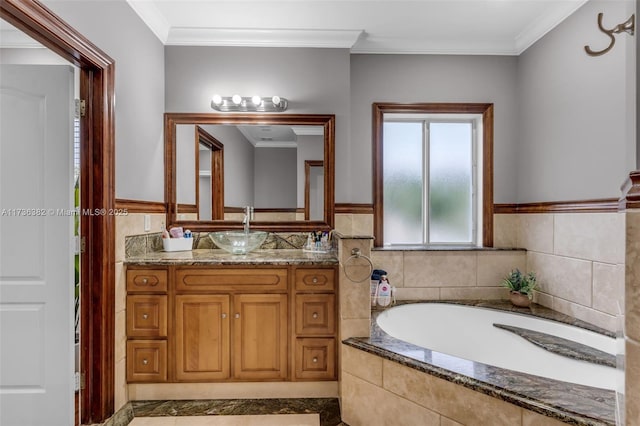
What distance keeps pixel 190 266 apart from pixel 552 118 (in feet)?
8.92

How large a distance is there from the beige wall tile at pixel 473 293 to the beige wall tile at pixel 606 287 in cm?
70

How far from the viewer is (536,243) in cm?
264

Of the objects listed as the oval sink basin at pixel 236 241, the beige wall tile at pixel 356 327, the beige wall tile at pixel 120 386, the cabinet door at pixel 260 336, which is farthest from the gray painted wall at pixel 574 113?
the beige wall tile at pixel 120 386

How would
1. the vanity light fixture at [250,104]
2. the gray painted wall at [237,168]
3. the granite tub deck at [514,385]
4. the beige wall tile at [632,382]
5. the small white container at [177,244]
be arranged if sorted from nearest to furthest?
the beige wall tile at [632,382] → the granite tub deck at [514,385] → the small white container at [177,244] → the vanity light fixture at [250,104] → the gray painted wall at [237,168]

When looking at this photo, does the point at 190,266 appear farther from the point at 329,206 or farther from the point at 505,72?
the point at 505,72

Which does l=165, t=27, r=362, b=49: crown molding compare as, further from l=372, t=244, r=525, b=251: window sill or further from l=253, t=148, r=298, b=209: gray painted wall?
l=372, t=244, r=525, b=251: window sill

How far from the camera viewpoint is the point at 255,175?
2826 millimetres

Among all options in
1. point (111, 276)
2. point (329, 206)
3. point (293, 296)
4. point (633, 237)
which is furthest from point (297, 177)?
point (633, 237)

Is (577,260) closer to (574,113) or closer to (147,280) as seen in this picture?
(574,113)

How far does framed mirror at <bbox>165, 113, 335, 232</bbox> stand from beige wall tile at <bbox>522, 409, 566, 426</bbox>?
69.6 inches

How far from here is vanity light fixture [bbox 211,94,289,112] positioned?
2693mm

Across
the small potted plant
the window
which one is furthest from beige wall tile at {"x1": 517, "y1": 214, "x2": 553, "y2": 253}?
the window

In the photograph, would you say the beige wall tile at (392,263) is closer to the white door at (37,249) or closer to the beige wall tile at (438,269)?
the beige wall tile at (438,269)

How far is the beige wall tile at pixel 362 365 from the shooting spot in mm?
1773
